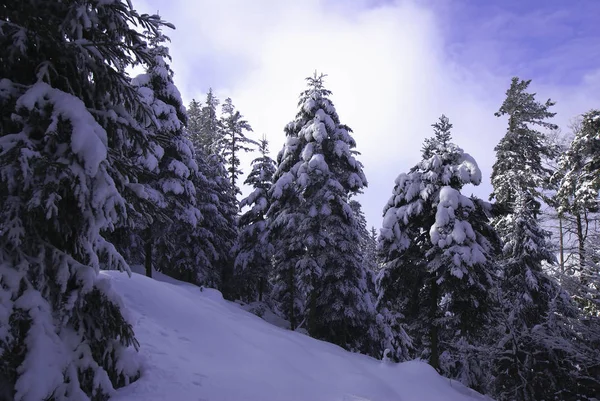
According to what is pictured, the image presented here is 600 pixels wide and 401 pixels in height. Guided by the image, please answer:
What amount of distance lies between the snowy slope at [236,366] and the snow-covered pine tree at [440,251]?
298 cm

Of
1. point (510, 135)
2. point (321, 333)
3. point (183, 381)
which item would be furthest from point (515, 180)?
point (183, 381)

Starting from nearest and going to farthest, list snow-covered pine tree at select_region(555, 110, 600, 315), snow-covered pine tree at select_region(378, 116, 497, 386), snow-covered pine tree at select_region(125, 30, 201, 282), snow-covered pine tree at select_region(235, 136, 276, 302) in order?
snow-covered pine tree at select_region(378, 116, 497, 386) < snow-covered pine tree at select_region(125, 30, 201, 282) < snow-covered pine tree at select_region(555, 110, 600, 315) < snow-covered pine tree at select_region(235, 136, 276, 302)

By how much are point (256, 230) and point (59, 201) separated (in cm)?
2146

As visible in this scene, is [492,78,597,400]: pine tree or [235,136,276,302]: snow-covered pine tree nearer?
[492,78,597,400]: pine tree

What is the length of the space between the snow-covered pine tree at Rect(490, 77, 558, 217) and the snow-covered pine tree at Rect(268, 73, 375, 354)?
10912 mm

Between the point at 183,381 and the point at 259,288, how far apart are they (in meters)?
26.8

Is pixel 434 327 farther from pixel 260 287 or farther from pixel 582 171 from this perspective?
pixel 260 287

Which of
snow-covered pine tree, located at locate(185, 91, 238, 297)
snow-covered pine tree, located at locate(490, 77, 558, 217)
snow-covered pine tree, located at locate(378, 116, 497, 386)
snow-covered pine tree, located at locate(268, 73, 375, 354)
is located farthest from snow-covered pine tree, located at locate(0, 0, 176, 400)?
snow-covered pine tree, located at locate(490, 77, 558, 217)

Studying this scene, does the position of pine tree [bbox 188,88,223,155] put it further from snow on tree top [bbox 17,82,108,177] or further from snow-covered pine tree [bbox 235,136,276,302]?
snow on tree top [bbox 17,82,108,177]

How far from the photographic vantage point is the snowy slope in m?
6.54

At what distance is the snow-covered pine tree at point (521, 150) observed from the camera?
2339 centimetres

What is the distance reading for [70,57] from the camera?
17.7ft

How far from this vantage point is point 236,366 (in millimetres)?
8117

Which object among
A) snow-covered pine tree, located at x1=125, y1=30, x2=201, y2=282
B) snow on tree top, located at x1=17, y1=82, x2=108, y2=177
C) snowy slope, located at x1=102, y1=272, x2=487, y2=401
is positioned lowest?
snowy slope, located at x1=102, y1=272, x2=487, y2=401
